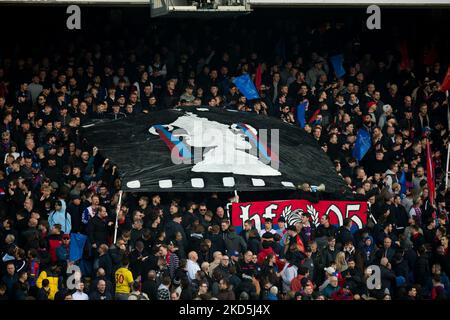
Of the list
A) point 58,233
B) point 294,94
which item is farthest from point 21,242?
point 294,94

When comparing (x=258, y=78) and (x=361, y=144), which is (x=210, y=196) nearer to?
(x=361, y=144)

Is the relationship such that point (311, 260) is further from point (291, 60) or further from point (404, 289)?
point (291, 60)

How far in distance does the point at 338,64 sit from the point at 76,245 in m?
8.53

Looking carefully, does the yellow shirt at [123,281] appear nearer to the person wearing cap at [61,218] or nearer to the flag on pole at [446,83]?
the person wearing cap at [61,218]

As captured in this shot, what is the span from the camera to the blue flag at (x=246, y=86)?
31375 mm

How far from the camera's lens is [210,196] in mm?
27938

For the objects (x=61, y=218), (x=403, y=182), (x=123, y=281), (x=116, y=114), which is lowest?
(x=123, y=281)

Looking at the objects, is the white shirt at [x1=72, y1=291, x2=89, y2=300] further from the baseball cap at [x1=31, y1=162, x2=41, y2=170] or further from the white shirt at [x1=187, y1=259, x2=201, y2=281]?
the baseball cap at [x1=31, y1=162, x2=41, y2=170]

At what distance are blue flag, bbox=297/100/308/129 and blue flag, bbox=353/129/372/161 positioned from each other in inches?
47.3

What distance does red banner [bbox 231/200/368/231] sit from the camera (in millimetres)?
27484

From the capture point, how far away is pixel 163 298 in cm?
2489

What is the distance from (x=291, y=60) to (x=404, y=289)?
8.12 metres

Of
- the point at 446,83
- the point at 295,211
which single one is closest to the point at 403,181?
the point at 446,83

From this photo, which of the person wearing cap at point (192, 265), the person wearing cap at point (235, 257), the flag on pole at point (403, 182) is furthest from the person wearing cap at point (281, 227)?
the flag on pole at point (403, 182)
